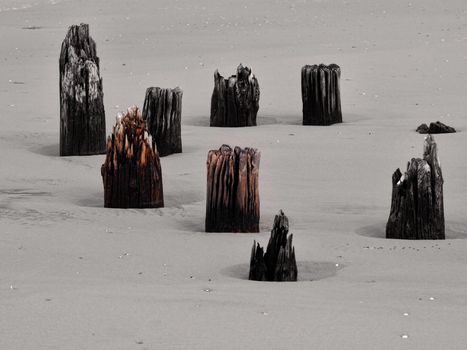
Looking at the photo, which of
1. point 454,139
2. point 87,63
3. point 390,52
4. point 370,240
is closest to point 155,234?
point 370,240

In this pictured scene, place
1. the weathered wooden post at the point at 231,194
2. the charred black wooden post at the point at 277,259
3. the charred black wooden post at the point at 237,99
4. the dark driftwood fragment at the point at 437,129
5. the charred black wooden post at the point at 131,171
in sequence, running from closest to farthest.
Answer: the charred black wooden post at the point at 277,259
the weathered wooden post at the point at 231,194
the charred black wooden post at the point at 131,171
the dark driftwood fragment at the point at 437,129
the charred black wooden post at the point at 237,99

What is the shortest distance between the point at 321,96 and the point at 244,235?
4.97 meters

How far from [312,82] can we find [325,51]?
6.19 metres

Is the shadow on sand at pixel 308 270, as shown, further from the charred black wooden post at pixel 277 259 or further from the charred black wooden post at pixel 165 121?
the charred black wooden post at pixel 165 121

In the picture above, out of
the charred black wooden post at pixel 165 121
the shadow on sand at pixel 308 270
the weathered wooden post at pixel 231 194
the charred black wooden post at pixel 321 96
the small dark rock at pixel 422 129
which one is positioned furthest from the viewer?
the charred black wooden post at pixel 321 96

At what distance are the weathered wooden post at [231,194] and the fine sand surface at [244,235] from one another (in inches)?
5.3

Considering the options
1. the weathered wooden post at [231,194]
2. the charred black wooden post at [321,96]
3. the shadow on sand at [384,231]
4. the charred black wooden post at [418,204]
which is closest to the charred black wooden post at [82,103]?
the charred black wooden post at [321,96]

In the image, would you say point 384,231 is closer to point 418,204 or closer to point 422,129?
point 418,204

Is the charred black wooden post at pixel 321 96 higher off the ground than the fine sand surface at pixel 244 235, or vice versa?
the charred black wooden post at pixel 321 96

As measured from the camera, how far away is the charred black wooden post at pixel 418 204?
25.4 feet

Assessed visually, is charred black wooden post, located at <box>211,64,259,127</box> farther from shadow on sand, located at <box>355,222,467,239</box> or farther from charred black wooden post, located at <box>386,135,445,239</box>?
charred black wooden post, located at <box>386,135,445,239</box>

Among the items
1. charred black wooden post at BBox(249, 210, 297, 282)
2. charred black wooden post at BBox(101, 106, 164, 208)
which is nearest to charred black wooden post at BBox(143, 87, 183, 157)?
charred black wooden post at BBox(101, 106, 164, 208)

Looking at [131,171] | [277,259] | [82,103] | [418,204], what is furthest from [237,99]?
[277,259]

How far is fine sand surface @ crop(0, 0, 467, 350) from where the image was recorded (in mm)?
5691
